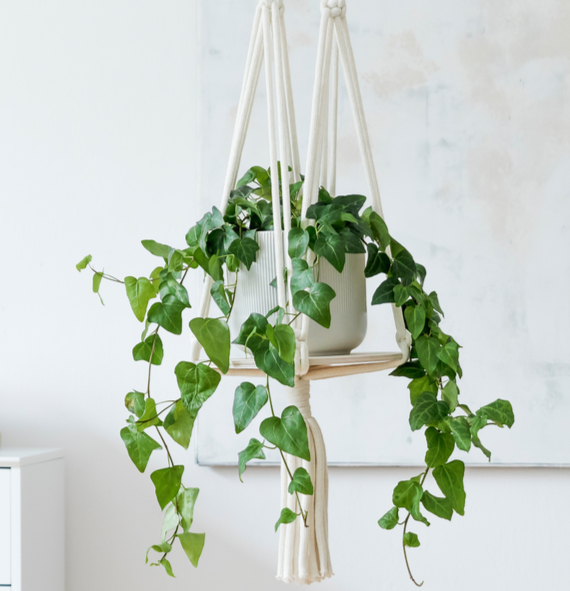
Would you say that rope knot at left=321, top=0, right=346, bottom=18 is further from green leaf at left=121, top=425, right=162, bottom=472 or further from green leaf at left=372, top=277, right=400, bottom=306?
green leaf at left=121, top=425, right=162, bottom=472

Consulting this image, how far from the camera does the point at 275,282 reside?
0.66 metres

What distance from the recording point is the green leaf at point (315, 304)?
0.59 meters

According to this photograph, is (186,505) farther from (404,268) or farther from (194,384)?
(404,268)

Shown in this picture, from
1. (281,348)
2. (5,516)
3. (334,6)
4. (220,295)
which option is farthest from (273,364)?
(5,516)

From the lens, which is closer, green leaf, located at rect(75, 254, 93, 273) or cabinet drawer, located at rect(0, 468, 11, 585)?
green leaf, located at rect(75, 254, 93, 273)

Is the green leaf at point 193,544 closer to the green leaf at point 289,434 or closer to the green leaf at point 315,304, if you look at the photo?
the green leaf at point 289,434

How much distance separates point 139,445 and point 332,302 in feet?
0.85

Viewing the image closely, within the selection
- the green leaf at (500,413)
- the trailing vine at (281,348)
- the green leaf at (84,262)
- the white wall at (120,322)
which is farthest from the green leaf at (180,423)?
the white wall at (120,322)

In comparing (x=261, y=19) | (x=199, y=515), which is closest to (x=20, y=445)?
(x=199, y=515)

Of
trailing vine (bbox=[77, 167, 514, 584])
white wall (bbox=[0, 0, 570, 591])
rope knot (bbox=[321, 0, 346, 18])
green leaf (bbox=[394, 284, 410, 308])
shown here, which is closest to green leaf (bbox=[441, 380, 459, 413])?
trailing vine (bbox=[77, 167, 514, 584])

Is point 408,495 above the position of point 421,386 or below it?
below

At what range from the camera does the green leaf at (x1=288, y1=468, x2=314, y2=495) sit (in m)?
0.62

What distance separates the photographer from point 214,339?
569 millimetres

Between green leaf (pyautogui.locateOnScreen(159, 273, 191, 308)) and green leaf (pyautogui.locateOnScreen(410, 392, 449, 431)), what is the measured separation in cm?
27
